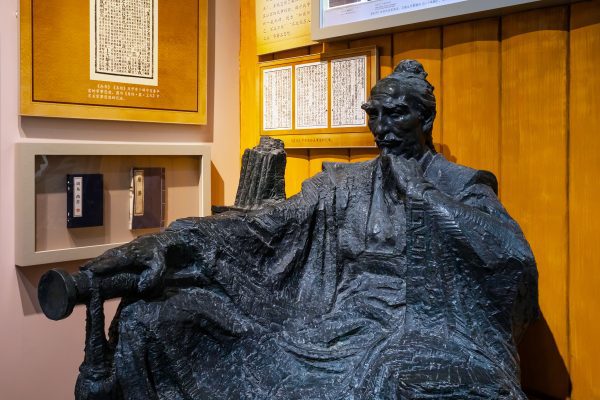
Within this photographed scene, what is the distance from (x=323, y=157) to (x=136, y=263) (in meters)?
1.69

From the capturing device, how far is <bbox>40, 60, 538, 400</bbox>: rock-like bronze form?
1.79 meters

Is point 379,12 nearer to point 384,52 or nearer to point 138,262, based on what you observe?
point 384,52

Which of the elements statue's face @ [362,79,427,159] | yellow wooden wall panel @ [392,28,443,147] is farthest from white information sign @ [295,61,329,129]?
statue's face @ [362,79,427,159]

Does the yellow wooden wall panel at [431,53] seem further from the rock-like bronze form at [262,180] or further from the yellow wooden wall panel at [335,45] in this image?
the rock-like bronze form at [262,180]

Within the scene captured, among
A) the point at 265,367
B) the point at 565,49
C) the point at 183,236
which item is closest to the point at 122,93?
the point at 183,236

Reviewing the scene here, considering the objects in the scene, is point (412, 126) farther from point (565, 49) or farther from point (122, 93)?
point (122, 93)

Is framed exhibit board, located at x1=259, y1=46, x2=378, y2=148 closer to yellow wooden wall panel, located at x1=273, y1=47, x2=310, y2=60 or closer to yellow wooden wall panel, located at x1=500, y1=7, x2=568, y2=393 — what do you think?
yellow wooden wall panel, located at x1=273, y1=47, x2=310, y2=60

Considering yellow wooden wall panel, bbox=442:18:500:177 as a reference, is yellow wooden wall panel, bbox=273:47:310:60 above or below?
above

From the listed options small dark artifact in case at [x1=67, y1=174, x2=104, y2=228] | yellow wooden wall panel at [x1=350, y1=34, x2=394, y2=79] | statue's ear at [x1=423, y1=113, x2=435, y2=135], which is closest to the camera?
statue's ear at [x1=423, y1=113, x2=435, y2=135]

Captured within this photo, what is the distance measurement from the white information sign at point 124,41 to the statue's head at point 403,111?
1.47 metres

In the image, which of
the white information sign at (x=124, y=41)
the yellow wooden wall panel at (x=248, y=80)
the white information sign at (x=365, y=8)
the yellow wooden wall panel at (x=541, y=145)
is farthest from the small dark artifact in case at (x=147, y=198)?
the yellow wooden wall panel at (x=541, y=145)

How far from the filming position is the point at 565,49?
2.47m

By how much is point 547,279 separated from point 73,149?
2.33m

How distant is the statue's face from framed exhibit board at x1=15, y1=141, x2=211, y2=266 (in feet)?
4.71
